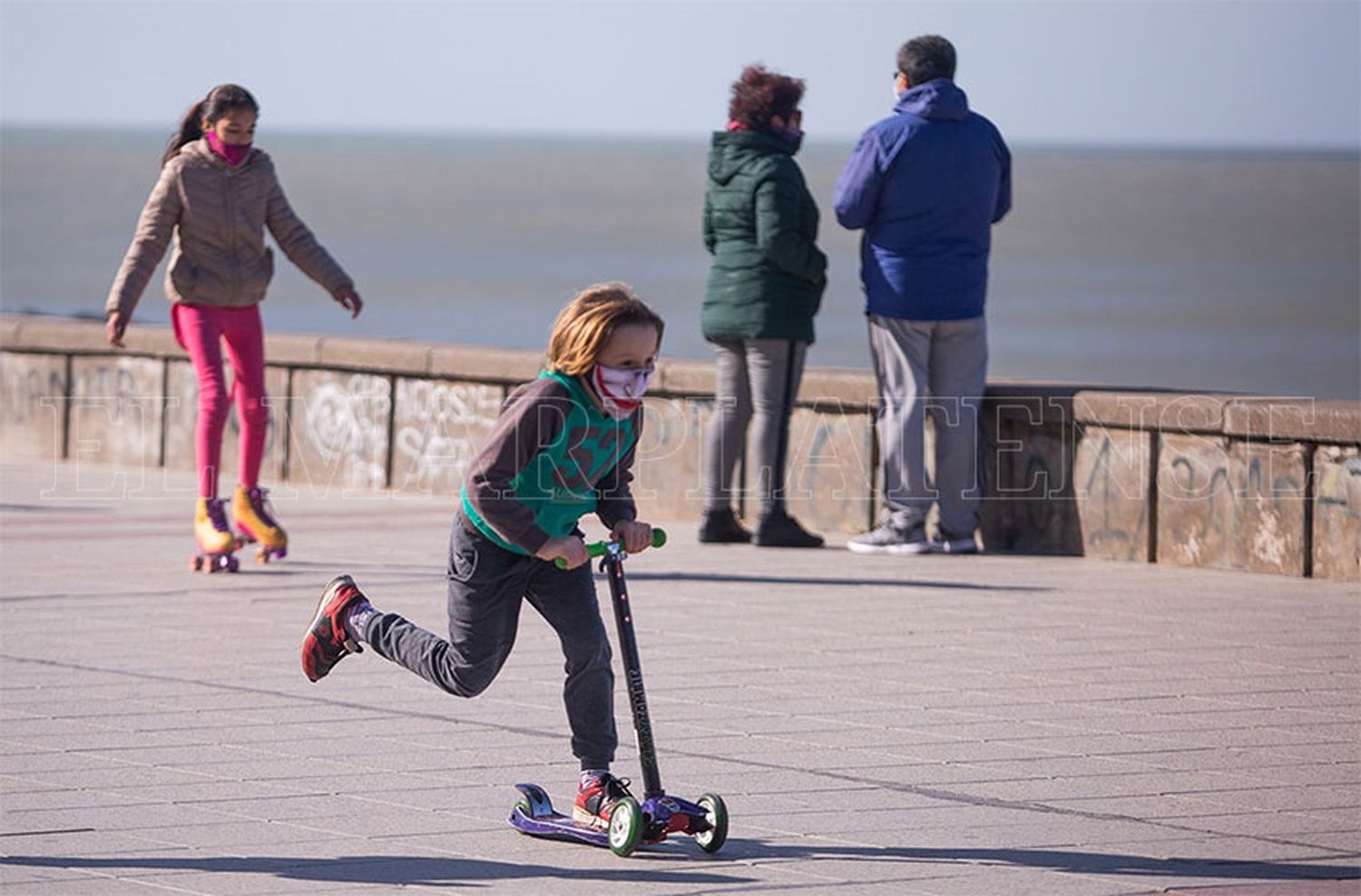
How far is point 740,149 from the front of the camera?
→ 1088 cm

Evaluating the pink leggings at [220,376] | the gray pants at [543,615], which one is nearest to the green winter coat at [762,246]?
the pink leggings at [220,376]

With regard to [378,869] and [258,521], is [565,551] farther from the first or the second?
[258,521]

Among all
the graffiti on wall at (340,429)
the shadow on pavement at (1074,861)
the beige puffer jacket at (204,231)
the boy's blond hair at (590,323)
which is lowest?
the shadow on pavement at (1074,861)

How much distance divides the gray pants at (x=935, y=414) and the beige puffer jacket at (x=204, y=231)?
279 cm

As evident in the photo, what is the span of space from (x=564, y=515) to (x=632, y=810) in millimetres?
747

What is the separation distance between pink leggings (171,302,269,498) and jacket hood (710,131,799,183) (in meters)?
2.24

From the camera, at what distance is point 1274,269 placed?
65.2 meters

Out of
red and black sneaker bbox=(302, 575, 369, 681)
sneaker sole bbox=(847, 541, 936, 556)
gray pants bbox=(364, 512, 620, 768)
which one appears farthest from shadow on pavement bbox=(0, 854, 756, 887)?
sneaker sole bbox=(847, 541, 936, 556)

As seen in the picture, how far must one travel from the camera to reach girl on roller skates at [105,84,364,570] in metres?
9.93

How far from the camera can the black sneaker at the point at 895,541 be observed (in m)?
10.8

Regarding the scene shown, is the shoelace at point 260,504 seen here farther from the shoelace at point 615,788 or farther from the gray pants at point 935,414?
the shoelace at point 615,788

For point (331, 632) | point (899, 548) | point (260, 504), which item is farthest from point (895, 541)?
point (331, 632)

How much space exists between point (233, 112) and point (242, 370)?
1.08 metres

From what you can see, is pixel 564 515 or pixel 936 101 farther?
pixel 936 101
